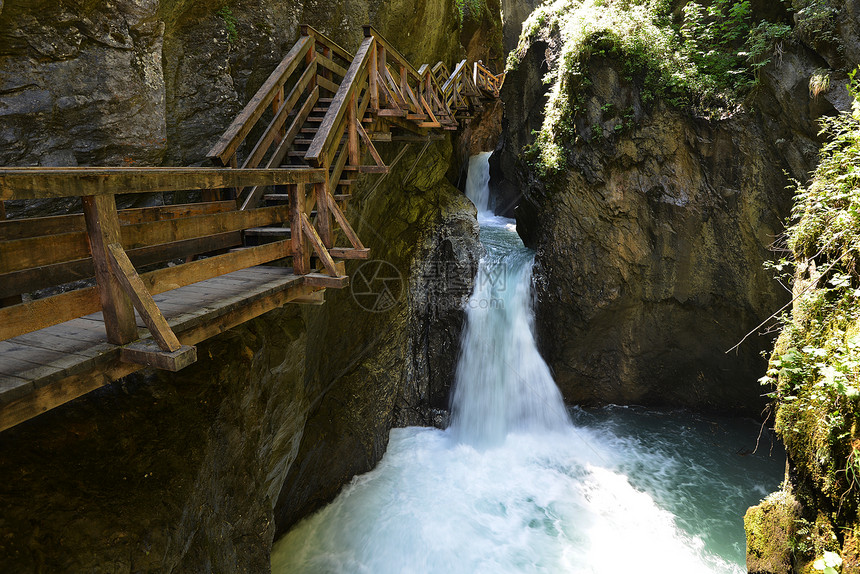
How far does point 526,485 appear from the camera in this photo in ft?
27.1

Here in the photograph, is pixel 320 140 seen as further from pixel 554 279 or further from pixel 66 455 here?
pixel 554 279

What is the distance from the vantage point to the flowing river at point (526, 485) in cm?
674

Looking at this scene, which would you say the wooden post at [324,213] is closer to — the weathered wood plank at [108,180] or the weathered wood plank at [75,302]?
the weathered wood plank at [108,180]

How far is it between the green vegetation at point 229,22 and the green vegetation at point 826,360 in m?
7.35

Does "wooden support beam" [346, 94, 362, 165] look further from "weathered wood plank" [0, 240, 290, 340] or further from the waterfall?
the waterfall

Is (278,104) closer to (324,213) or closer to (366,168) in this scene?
(366,168)

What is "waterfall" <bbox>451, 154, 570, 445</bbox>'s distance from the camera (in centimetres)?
1011

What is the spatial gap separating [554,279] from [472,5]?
36.1 ft

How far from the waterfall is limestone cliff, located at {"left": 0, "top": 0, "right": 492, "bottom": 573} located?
2967mm

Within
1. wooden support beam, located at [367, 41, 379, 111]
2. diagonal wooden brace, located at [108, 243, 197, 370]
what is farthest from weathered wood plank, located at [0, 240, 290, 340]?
wooden support beam, located at [367, 41, 379, 111]

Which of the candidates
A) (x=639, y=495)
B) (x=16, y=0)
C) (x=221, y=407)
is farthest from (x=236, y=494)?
(x=639, y=495)

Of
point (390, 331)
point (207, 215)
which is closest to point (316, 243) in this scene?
point (207, 215)

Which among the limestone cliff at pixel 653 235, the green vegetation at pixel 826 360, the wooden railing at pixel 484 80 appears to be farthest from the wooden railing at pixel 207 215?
the wooden railing at pixel 484 80

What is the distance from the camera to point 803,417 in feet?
14.6
